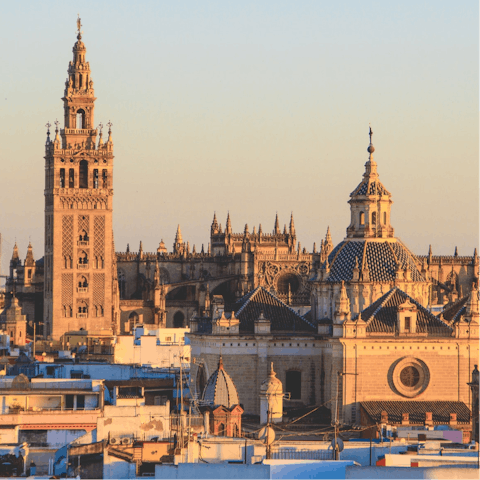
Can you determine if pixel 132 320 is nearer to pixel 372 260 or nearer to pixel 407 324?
pixel 372 260

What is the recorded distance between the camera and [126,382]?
79.4 m

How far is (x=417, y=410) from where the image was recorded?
6994 centimetres

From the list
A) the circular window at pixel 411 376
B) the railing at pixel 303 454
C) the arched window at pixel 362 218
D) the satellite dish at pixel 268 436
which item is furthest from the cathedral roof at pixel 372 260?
the railing at pixel 303 454

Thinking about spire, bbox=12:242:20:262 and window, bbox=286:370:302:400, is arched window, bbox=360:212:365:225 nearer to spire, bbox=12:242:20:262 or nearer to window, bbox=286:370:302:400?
window, bbox=286:370:302:400

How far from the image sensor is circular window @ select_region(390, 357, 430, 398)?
71.3 metres

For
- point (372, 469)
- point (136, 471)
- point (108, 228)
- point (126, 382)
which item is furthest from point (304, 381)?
point (108, 228)

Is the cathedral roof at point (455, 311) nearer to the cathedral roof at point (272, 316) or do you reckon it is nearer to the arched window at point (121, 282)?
the cathedral roof at point (272, 316)

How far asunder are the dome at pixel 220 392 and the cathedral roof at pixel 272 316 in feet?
27.7

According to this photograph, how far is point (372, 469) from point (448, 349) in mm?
32645

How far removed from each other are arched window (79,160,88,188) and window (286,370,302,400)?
64921 millimetres

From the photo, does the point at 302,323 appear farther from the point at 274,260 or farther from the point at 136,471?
the point at 274,260

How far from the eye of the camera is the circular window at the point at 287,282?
146m

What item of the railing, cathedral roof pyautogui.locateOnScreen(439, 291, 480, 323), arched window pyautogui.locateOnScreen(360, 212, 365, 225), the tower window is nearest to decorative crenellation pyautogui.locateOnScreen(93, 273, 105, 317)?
the tower window

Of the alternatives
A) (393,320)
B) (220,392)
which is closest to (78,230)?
(393,320)
